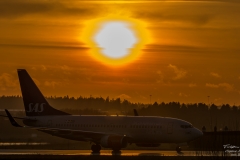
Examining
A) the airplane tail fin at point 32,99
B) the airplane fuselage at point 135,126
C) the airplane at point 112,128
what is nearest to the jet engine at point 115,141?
the airplane at point 112,128

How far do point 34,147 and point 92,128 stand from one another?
781 centimetres

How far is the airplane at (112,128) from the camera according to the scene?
66125 millimetres

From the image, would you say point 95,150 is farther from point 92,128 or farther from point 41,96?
point 41,96

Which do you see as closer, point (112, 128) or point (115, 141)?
point (115, 141)

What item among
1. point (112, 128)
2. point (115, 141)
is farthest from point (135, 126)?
point (115, 141)

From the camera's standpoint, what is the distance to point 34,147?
71938mm

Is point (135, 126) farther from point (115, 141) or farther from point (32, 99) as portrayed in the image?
point (32, 99)

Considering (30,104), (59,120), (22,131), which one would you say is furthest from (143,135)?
(22,131)

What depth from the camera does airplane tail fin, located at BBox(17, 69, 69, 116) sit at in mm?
73456

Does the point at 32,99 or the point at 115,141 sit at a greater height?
the point at 32,99

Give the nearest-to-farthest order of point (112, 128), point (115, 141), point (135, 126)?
point (115, 141)
point (135, 126)
point (112, 128)

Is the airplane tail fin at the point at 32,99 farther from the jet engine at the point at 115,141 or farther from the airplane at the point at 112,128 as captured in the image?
the jet engine at the point at 115,141

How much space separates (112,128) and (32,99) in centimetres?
1193

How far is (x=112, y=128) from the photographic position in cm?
6869
